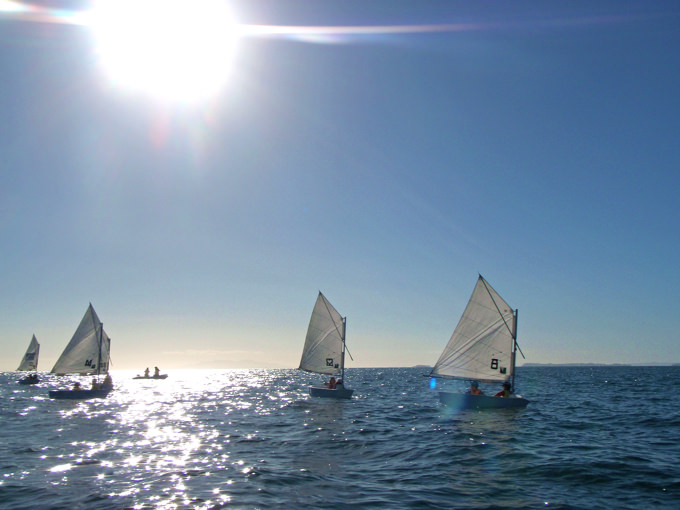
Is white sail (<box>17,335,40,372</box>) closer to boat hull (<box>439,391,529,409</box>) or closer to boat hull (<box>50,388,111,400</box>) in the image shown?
boat hull (<box>50,388,111,400</box>)

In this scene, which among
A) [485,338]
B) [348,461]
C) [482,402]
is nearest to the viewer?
[348,461]

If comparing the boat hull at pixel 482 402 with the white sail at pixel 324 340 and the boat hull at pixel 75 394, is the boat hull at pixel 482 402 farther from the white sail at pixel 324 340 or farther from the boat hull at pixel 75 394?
the boat hull at pixel 75 394

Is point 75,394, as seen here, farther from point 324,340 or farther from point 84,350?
point 324,340

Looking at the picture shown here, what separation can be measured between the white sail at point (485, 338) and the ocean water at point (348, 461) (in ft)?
17.7

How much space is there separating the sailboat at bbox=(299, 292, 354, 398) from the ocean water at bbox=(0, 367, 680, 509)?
17.6 meters

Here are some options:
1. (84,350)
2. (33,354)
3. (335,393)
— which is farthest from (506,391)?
(33,354)

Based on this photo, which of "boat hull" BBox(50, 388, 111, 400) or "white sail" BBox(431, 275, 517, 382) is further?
"boat hull" BBox(50, 388, 111, 400)

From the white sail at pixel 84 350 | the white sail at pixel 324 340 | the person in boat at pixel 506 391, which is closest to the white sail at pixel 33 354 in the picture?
the white sail at pixel 84 350

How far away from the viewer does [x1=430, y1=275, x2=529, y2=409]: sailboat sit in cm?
4197

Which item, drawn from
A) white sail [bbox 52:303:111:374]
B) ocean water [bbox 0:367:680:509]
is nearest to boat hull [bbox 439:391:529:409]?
ocean water [bbox 0:367:680:509]

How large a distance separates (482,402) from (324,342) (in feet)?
69.3

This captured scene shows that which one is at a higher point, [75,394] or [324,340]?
[324,340]

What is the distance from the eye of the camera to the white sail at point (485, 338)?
42062 mm

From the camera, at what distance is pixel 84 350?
2483 inches
